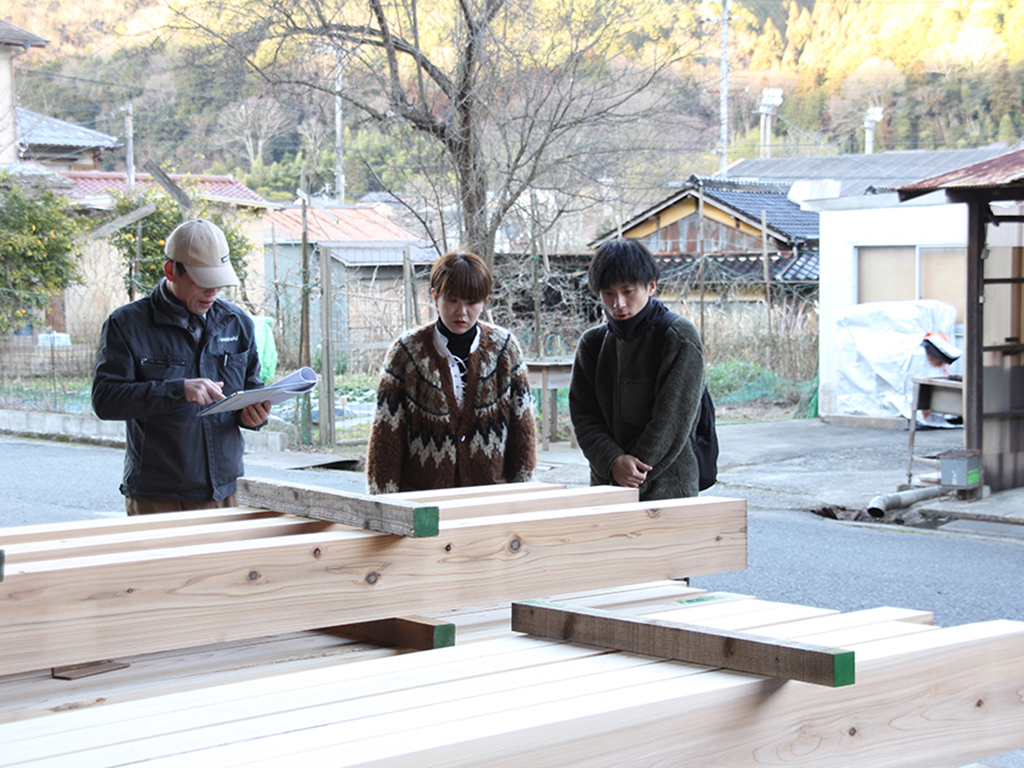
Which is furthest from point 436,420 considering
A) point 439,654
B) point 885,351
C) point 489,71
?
point 885,351

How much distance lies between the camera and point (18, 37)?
89.0 feet

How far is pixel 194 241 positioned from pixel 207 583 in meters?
1.75

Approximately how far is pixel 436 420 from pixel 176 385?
2.74ft

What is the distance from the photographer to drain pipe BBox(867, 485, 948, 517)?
8.93 meters

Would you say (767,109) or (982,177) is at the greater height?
(767,109)

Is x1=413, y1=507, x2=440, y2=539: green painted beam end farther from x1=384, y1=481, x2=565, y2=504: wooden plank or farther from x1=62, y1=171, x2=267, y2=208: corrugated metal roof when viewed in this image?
x1=62, y1=171, x2=267, y2=208: corrugated metal roof

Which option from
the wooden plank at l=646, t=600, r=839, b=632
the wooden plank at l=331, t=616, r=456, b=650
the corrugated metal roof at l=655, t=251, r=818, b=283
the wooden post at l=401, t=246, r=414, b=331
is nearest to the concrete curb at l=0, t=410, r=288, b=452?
the wooden post at l=401, t=246, r=414, b=331

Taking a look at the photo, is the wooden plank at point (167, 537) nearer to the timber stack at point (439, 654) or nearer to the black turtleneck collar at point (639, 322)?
the timber stack at point (439, 654)

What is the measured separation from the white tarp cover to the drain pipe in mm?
4901

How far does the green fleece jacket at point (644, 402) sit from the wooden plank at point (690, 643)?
4.76 ft

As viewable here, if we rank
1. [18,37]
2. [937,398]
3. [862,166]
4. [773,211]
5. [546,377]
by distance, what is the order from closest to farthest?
[937,398] < [546,377] < [773,211] < [18,37] < [862,166]

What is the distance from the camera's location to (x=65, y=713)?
1623 mm

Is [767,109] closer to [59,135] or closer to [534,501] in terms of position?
[59,135]

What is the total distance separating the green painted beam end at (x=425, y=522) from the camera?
6.77ft
